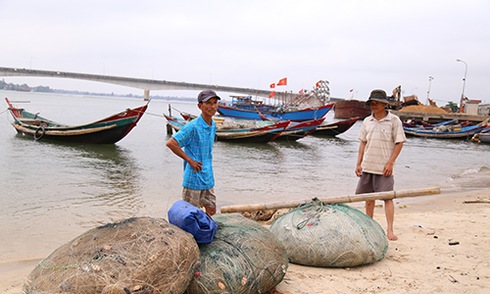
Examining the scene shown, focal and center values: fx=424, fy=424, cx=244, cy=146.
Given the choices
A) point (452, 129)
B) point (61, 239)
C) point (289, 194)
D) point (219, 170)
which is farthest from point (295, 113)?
point (61, 239)

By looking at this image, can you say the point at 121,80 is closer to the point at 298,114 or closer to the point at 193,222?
the point at 298,114

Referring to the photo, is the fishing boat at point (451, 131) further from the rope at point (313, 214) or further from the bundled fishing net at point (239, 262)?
the bundled fishing net at point (239, 262)

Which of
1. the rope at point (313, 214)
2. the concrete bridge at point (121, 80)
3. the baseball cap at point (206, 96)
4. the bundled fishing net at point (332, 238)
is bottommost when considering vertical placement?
the bundled fishing net at point (332, 238)

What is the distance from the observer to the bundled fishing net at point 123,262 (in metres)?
2.13

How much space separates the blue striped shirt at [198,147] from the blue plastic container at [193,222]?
718mm

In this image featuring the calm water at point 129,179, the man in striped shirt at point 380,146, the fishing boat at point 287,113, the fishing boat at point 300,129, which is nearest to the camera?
the man in striped shirt at point 380,146

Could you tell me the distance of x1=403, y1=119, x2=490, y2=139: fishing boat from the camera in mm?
28772

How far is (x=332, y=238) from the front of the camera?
3633mm

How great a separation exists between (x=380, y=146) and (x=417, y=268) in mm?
1254

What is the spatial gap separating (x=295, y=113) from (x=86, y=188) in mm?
26670

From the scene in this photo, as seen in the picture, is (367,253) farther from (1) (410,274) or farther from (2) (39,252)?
(2) (39,252)

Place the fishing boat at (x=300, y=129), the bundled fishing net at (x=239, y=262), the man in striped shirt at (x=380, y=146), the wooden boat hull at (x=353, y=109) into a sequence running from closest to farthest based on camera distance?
the bundled fishing net at (x=239, y=262) < the man in striped shirt at (x=380, y=146) < the fishing boat at (x=300, y=129) < the wooden boat hull at (x=353, y=109)

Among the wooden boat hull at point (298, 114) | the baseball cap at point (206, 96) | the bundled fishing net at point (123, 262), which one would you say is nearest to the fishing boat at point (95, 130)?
the baseball cap at point (206, 96)

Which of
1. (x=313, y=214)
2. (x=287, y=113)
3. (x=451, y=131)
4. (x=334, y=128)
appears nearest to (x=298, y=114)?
(x=287, y=113)
